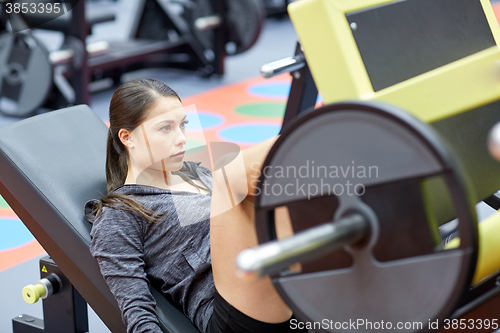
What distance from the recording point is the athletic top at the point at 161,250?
1.11 m

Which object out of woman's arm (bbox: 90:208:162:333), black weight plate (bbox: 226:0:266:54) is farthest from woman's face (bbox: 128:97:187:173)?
black weight plate (bbox: 226:0:266:54)

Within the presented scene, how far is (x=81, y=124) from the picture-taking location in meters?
1.55

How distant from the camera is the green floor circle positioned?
3.76 m

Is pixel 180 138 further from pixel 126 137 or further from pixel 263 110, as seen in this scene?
pixel 263 110

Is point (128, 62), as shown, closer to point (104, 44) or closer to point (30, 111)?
point (104, 44)

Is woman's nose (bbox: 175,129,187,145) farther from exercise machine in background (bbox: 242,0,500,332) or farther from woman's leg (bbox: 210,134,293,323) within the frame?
exercise machine in background (bbox: 242,0,500,332)

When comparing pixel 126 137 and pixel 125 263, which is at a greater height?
pixel 126 137

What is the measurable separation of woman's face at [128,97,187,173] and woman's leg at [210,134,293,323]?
150 mm

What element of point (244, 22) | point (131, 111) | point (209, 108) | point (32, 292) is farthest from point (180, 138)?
point (244, 22)

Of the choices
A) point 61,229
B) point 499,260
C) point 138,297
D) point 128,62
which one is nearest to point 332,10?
point 499,260

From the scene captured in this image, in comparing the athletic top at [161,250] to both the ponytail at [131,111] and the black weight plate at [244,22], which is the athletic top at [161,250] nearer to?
the ponytail at [131,111]

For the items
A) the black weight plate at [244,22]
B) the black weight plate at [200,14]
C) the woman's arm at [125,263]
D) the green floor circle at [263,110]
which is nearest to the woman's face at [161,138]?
the woman's arm at [125,263]

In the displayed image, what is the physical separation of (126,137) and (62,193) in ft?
0.96

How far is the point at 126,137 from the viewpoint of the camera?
3.76 feet
